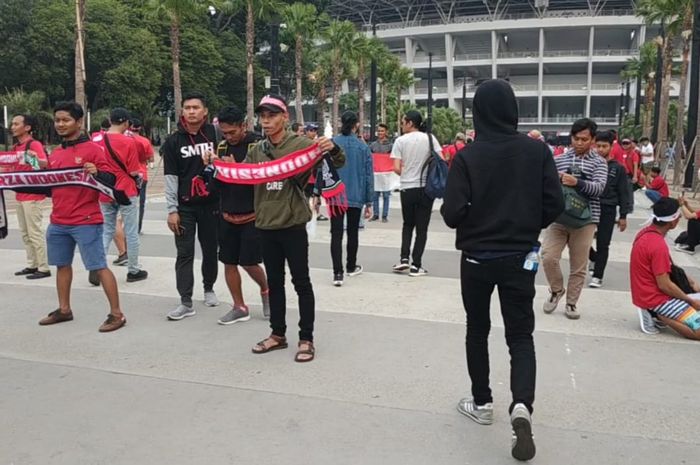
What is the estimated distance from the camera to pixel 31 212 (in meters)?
7.82

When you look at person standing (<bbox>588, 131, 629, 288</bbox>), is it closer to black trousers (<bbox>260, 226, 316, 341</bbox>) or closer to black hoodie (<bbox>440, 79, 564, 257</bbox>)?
black trousers (<bbox>260, 226, 316, 341</bbox>)

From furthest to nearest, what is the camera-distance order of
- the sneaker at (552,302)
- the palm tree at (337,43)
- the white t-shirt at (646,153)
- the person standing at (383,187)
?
the palm tree at (337,43)
the white t-shirt at (646,153)
the person standing at (383,187)
the sneaker at (552,302)

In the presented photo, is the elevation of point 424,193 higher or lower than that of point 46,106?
lower

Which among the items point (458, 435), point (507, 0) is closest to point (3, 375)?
point (458, 435)

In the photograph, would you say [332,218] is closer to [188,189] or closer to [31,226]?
[188,189]

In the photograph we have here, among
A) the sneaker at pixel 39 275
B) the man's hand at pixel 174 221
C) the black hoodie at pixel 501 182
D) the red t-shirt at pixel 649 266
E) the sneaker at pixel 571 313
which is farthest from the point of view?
the sneaker at pixel 39 275

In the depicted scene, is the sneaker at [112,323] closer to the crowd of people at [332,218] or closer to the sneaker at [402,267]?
the crowd of people at [332,218]

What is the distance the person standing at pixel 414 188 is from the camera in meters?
7.94

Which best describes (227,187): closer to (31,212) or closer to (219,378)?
(219,378)

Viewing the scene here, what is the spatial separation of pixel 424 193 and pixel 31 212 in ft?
15.6

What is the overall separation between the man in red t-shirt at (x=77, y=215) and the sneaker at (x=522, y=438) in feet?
12.2

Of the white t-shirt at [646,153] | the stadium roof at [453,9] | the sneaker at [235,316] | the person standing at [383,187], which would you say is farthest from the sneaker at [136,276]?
the stadium roof at [453,9]

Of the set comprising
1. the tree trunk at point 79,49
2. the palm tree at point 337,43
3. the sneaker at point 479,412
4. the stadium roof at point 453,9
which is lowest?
the sneaker at point 479,412

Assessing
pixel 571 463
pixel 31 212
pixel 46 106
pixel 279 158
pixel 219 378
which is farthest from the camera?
pixel 46 106
